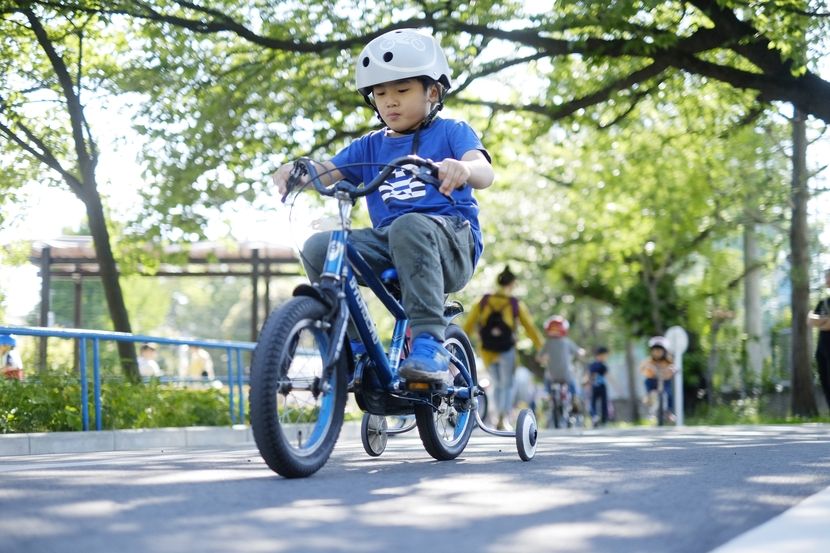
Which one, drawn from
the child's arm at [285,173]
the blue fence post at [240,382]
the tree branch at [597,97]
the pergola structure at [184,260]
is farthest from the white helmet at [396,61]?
the pergola structure at [184,260]

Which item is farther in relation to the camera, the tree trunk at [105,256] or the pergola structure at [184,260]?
the pergola structure at [184,260]

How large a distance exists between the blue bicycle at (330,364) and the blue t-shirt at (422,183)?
140mm

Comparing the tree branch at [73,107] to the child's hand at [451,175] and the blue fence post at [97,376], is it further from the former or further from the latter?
the child's hand at [451,175]

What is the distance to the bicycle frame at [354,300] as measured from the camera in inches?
212

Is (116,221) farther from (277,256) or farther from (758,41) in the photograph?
(758,41)

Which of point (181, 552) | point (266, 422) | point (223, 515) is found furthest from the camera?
point (266, 422)

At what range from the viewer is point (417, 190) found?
6.05 metres

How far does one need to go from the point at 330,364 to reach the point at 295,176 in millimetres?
907

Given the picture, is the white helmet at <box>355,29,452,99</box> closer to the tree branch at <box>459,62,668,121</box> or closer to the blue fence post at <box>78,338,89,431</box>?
the blue fence post at <box>78,338,89,431</box>

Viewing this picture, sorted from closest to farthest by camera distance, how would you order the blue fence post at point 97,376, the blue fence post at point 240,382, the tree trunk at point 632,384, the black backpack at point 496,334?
the blue fence post at point 97,376, the blue fence post at point 240,382, the black backpack at point 496,334, the tree trunk at point 632,384

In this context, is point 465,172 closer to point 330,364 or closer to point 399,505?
point 330,364

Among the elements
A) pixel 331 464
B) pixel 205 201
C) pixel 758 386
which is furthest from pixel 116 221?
pixel 331 464

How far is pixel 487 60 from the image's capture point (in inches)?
661

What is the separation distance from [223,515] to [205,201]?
48.6ft
